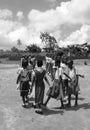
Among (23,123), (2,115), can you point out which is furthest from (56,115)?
(2,115)

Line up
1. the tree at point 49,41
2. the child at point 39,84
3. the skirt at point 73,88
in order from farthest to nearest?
the tree at point 49,41 → the skirt at point 73,88 → the child at point 39,84

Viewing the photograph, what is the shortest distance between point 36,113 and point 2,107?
146 cm

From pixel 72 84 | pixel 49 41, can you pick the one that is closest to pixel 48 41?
pixel 49 41

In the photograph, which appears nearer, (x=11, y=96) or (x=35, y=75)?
(x=35, y=75)

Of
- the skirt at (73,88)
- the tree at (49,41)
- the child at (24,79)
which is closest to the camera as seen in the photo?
the child at (24,79)

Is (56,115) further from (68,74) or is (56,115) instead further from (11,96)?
(11,96)

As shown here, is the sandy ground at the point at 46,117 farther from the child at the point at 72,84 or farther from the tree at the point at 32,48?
the tree at the point at 32,48

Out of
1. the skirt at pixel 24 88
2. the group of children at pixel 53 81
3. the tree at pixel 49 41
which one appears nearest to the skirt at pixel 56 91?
Result: the group of children at pixel 53 81

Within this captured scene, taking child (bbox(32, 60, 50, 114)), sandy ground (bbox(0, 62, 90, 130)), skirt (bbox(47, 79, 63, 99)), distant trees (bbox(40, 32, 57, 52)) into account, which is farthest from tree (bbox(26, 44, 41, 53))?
child (bbox(32, 60, 50, 114))

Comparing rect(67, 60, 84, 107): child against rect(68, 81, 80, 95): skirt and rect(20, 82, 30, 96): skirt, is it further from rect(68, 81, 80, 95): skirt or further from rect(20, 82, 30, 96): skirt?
rect(20, 82, 30, 96): skirt

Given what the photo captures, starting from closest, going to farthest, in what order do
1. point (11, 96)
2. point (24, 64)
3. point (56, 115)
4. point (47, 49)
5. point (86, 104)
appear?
point (56, 115), point (24, 64), point (86, 104), point (11, 96), point (47, 49)

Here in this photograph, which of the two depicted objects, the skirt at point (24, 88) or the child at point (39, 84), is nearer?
the child at point (39, 84)

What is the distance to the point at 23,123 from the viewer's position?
624cm

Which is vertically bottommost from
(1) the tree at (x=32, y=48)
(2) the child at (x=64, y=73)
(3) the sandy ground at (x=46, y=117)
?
(3) the sandy ground at (x=46, y=117)
